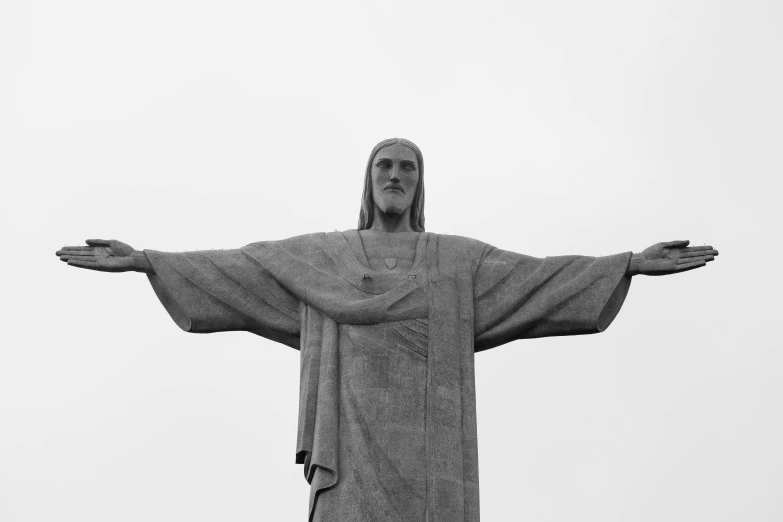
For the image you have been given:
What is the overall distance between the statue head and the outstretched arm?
3.79 meters

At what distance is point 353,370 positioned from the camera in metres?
26.7

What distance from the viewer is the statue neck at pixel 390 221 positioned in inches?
1125

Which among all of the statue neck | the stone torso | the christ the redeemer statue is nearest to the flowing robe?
the christ the redeemer statue

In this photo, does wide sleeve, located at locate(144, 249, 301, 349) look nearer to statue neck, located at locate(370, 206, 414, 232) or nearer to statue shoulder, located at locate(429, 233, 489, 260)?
statue neck, located at locate(370, 206, 414, 232)

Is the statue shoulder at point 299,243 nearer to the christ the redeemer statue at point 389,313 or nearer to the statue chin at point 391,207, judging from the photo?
the christ the redeemer statue at point 389,313

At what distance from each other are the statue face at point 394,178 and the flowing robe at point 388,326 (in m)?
0.78

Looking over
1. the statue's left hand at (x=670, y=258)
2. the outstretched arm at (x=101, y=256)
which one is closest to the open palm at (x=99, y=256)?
the outstretched arm at (x=101, y=256)

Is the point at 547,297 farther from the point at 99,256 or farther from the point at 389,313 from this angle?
the point at 99,256

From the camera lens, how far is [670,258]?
27.5 meters

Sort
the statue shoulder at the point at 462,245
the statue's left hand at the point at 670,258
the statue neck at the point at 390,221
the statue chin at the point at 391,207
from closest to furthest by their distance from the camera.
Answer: the statue's left hand at the point at 670,258, the statue shoulder at the point at 462,245, the statue chin at the point at 391,207, the statue neck at the point at 390,221

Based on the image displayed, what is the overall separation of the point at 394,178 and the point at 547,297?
121 inches

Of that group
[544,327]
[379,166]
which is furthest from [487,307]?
[379,166]

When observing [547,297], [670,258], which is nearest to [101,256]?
[547,297]

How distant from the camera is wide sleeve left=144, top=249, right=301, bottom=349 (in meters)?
27.8
